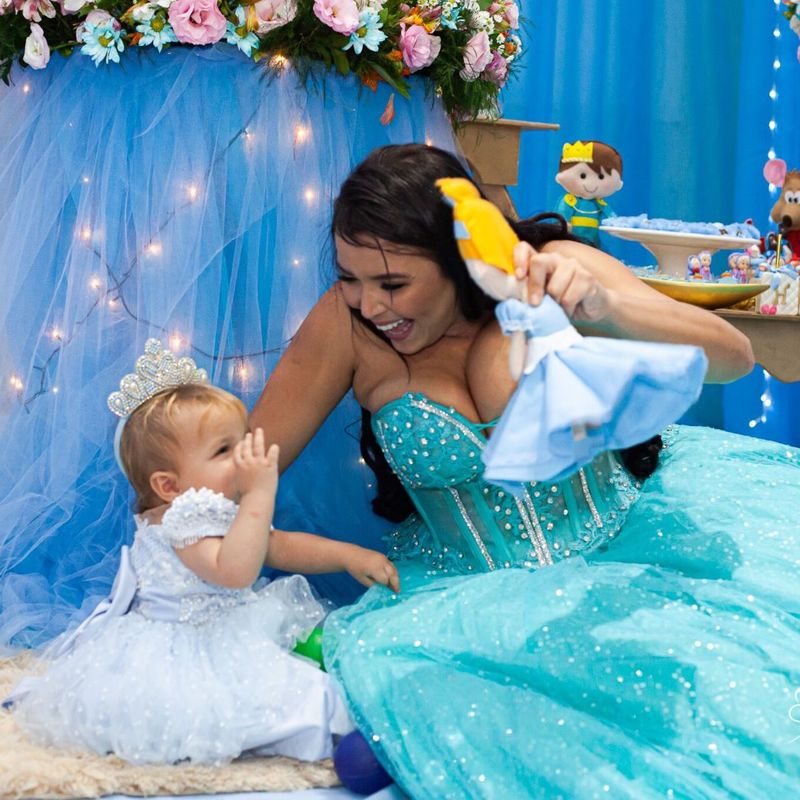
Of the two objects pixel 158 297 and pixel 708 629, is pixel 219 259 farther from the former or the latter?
pixel 708 629

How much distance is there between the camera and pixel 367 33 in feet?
6.50

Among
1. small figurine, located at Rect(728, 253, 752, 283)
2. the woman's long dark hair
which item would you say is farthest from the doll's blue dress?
small figurine, located at Rect(728, 253, 752, 283)

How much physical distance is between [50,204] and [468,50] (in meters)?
0.77

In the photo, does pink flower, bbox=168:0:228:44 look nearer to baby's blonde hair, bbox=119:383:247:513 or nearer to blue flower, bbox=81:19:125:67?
blue flower, bbox=81:19:125:67

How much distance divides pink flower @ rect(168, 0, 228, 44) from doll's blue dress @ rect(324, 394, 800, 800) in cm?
67

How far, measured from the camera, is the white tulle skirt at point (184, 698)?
1.51 metres

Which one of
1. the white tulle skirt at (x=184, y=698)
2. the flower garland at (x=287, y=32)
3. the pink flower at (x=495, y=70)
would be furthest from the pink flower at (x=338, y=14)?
the white tulle skirt at (x=184, y=698)

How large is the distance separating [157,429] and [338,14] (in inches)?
29.7

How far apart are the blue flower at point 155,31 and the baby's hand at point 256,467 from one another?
74cm

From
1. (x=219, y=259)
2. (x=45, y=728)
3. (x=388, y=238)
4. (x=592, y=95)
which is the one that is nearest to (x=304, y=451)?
(x=219, y=259)

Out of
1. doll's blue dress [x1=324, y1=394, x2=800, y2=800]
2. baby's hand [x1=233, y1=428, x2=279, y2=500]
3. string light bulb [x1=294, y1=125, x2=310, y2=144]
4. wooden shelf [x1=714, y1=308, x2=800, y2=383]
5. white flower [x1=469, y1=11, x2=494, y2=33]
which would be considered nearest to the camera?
doll's blue dress [x1=324, y1=394, x2=800, y2=800]

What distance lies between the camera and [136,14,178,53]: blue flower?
6.32 ft

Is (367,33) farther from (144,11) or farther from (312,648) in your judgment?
(312,648)

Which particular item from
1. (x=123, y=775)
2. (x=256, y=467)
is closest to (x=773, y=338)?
(x=256, y=467)
